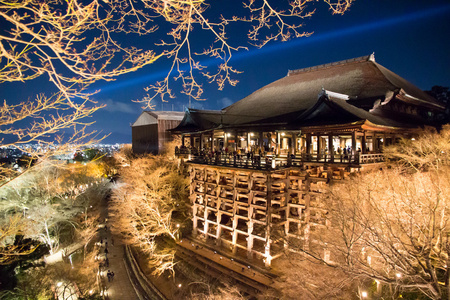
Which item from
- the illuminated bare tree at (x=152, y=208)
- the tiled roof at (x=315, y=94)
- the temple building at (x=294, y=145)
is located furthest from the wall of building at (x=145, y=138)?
the tiled roof at (x=315, y=94)

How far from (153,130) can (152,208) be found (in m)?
→ 14.9

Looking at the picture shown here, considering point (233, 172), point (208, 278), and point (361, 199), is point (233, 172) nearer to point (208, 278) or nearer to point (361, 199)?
point (208, 278)

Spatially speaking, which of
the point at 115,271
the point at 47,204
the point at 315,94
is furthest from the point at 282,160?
the point at 47,204

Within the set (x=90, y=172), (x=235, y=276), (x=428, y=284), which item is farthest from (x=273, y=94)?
(x=90, y=172)

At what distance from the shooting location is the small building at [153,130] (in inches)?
1172

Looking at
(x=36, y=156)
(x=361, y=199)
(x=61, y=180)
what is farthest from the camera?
(x=61, y=180)

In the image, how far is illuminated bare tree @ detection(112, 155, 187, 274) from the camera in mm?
16609

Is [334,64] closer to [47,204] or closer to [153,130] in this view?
[153,130]

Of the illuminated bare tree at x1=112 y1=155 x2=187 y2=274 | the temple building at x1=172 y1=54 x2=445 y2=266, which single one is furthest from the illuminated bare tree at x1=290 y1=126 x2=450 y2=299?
the illuminated bare tree at x1=112 y1=155 x2=187 y2=274

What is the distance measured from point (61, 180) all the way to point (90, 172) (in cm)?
713

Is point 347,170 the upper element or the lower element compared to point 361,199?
upper

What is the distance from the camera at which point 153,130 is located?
99.9ft

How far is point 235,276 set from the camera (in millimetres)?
13359

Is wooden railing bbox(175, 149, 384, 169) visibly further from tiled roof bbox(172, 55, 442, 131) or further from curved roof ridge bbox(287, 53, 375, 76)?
curved roof ridge bbox(287, 53, 375, 76)
